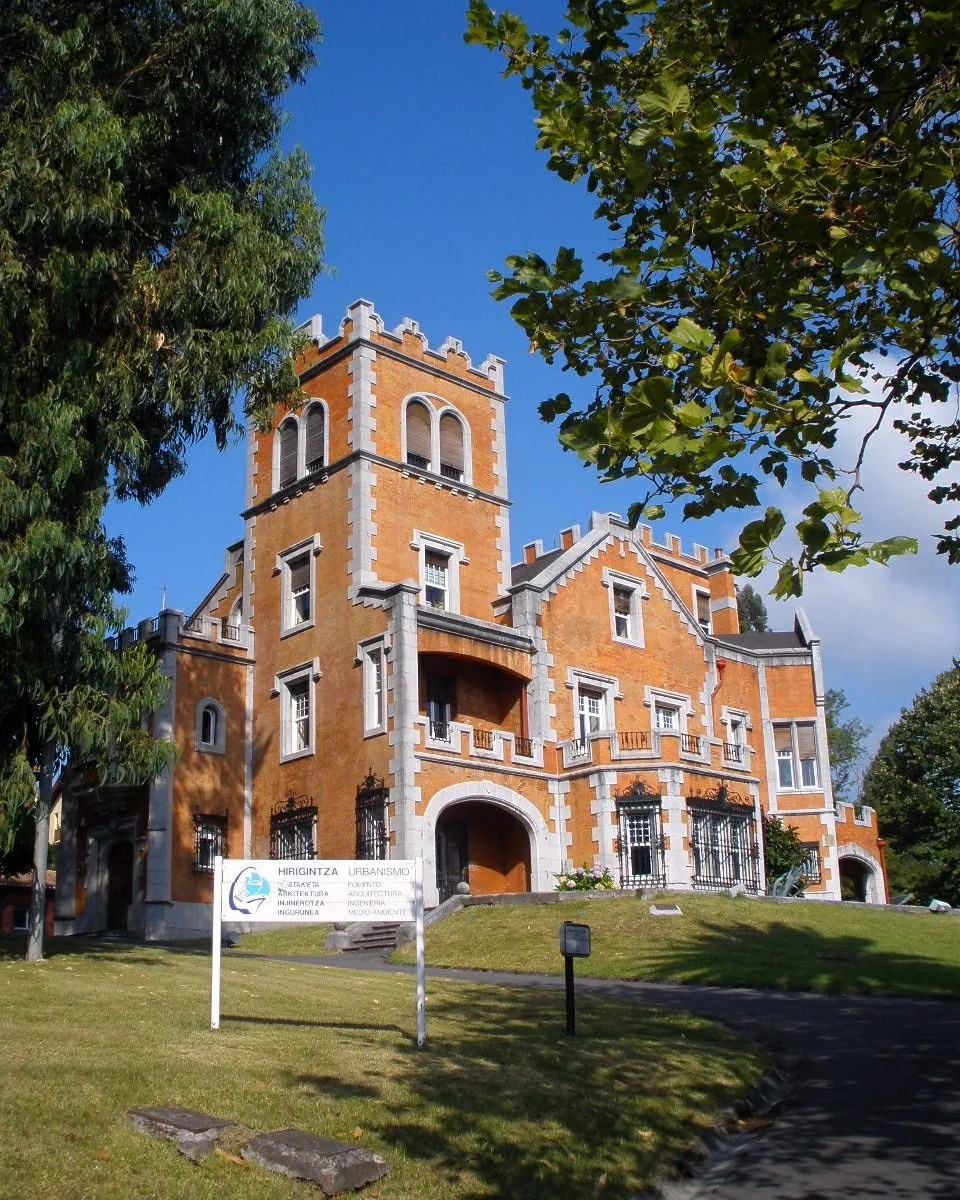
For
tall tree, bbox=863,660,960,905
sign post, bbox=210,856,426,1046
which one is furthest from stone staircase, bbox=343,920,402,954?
tall tree, bbox=863,660,960,905

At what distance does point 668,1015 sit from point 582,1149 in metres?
6.30

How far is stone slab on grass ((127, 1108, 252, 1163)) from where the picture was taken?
757cm

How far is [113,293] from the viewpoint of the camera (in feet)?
60.8

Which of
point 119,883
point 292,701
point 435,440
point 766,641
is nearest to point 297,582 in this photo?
point 292,701

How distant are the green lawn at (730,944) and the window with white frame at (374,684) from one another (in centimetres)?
622

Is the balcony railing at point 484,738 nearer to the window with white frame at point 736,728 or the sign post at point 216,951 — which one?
the window with white frame at point 736,728

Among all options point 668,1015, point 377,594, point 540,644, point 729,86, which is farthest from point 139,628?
point 729,86

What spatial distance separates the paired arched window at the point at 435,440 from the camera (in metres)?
35.3

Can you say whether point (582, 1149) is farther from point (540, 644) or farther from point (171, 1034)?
point (540, 644)

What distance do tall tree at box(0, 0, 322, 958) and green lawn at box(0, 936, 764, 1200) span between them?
445 cm

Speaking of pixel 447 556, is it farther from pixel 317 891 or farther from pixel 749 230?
pixel 749 230

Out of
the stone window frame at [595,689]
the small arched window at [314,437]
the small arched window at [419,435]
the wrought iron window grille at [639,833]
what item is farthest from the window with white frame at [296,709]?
the wrought iron window grille at [639,833]

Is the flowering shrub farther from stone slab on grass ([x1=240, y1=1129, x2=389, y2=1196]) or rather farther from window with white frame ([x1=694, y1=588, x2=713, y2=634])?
stone slab on grass ([x1=240, y1=1129, x2=389, y2=1196])

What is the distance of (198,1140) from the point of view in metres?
7.60
